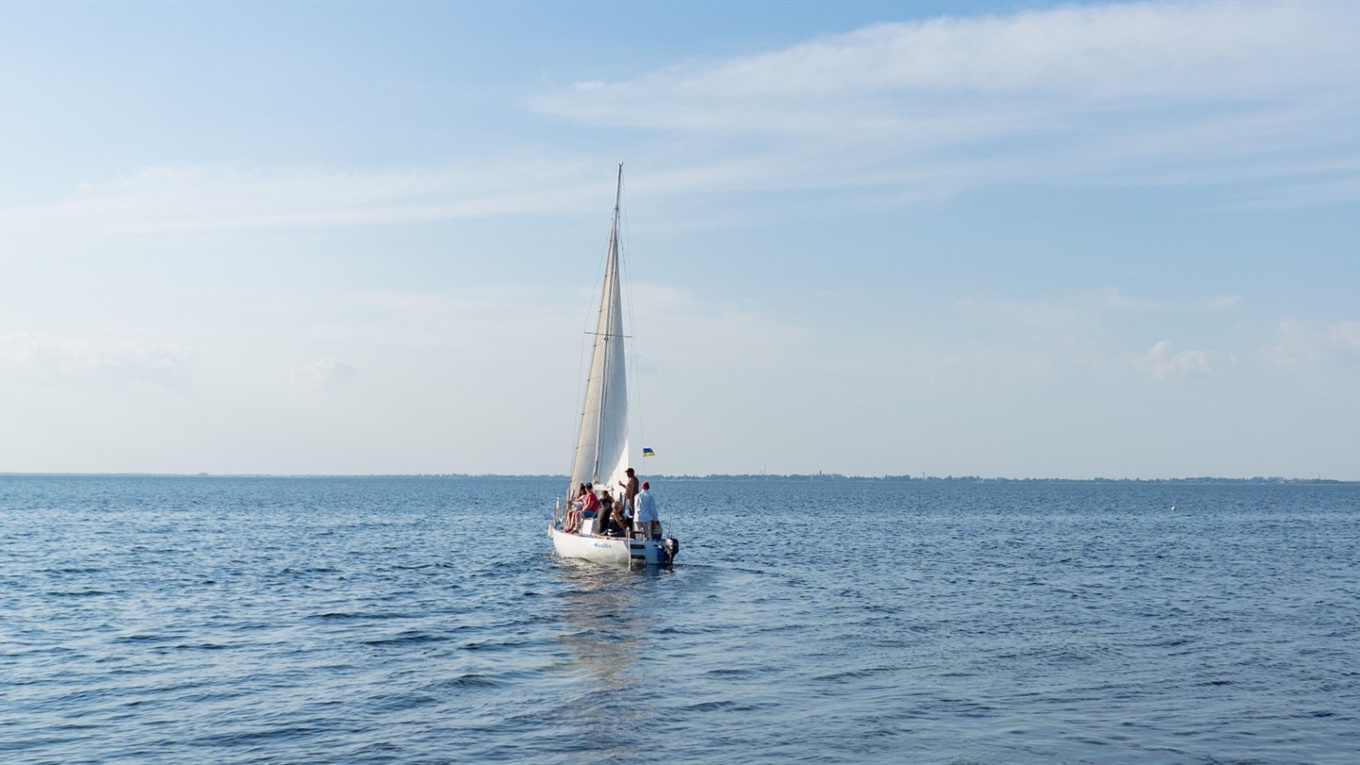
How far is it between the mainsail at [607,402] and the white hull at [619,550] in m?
2.91

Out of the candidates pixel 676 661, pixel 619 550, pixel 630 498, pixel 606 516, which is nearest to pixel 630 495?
pixel 630 498

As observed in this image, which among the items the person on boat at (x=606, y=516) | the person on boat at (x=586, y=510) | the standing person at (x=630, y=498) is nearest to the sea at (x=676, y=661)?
the person on boat at (x=606, y=516)

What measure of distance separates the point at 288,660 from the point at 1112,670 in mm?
16640

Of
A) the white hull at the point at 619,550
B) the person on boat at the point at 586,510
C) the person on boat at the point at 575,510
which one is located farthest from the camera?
the person on boat at the point at 575,510

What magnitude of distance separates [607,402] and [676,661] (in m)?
21.0

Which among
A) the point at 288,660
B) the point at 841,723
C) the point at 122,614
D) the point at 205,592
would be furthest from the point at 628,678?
the point at 205,592

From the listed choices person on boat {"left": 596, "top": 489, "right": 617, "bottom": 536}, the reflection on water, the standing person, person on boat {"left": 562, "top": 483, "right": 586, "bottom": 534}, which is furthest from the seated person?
person on boat {"left": 562, "top": 483, "right": 586, "bottom": 534}

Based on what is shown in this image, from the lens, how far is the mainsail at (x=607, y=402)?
42625 millimetres

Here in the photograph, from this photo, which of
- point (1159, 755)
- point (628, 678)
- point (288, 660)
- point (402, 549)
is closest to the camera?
point (1159, 755)

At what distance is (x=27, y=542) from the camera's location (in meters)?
58.5

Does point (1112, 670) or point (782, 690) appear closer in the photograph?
point (782, 690)

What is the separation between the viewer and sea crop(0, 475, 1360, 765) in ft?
52.7

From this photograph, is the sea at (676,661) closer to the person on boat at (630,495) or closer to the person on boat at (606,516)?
the person on boat at (606,516)

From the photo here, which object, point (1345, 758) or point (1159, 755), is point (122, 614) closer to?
point (1159, 755)
